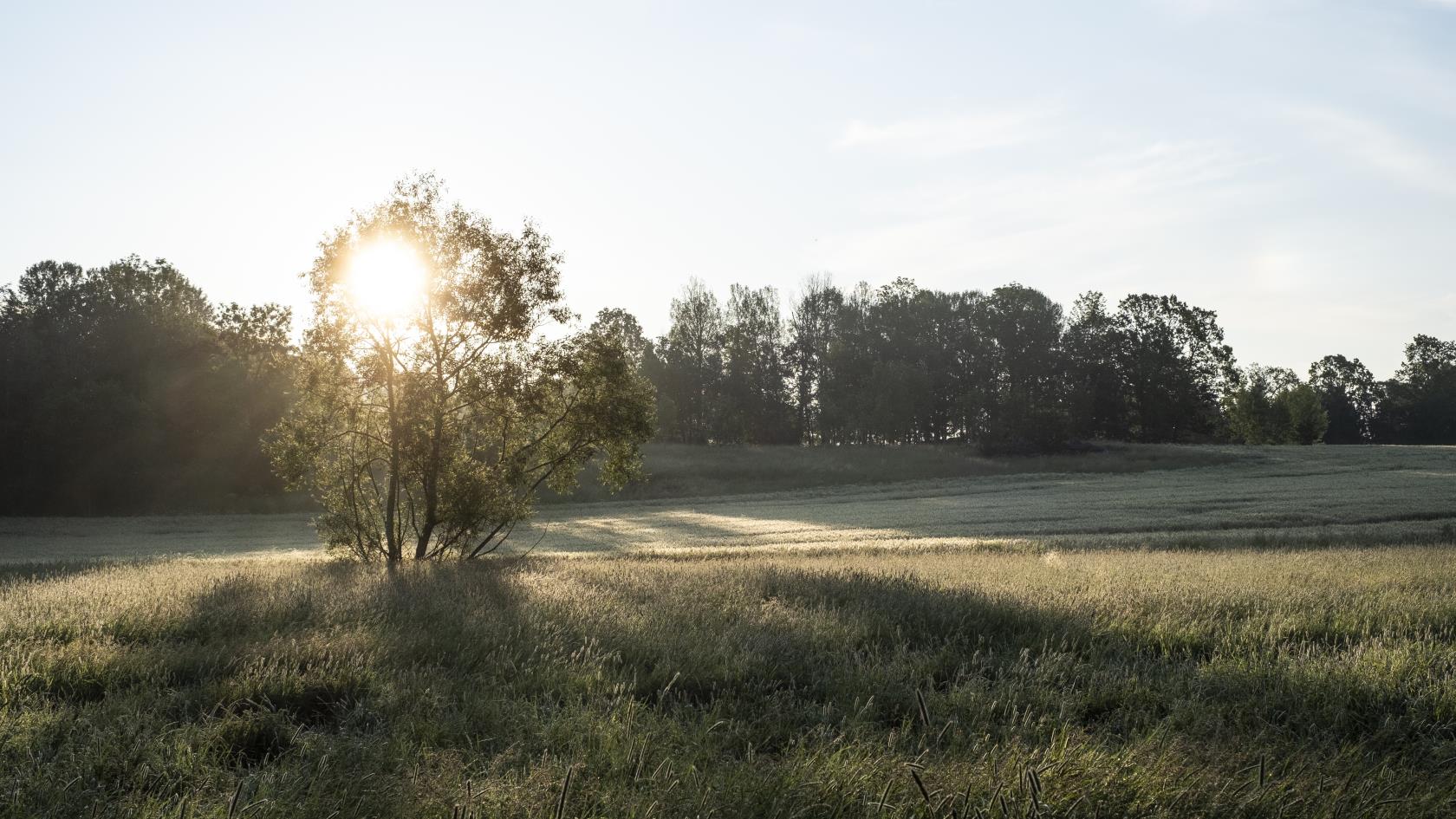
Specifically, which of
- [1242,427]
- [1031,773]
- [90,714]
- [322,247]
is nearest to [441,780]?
[90,714]

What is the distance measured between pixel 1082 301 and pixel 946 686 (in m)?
104

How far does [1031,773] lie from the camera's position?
2689mm

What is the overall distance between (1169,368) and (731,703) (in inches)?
3932

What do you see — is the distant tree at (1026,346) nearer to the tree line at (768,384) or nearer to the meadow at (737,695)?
the tree line at (768,384)

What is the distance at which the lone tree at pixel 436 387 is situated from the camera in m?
20.1

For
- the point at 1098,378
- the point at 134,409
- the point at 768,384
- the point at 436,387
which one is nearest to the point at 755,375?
the point at 768,384

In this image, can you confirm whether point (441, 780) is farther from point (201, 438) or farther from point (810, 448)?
point (810, 448)

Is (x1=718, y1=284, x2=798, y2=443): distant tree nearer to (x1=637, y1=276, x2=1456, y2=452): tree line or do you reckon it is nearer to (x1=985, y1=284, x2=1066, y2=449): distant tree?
(x1=637, y1=276, x2=1456, y2=452): tree line

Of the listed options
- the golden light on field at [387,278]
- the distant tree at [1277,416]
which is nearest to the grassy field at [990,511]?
the golden light on field at [387,278]

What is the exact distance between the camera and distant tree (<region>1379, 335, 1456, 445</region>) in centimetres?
10462

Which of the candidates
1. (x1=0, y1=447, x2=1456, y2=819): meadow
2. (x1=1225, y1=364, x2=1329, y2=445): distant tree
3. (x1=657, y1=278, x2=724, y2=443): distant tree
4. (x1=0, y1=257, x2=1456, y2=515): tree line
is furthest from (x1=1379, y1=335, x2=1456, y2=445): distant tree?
(x1=0, y1=447, x2=1456, y2=819): meadow

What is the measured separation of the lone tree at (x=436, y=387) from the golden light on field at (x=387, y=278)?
3cm

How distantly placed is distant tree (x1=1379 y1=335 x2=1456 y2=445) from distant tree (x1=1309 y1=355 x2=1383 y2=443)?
2699 mm

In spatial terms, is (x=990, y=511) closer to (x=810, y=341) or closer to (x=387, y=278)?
(x=387, y=278)
